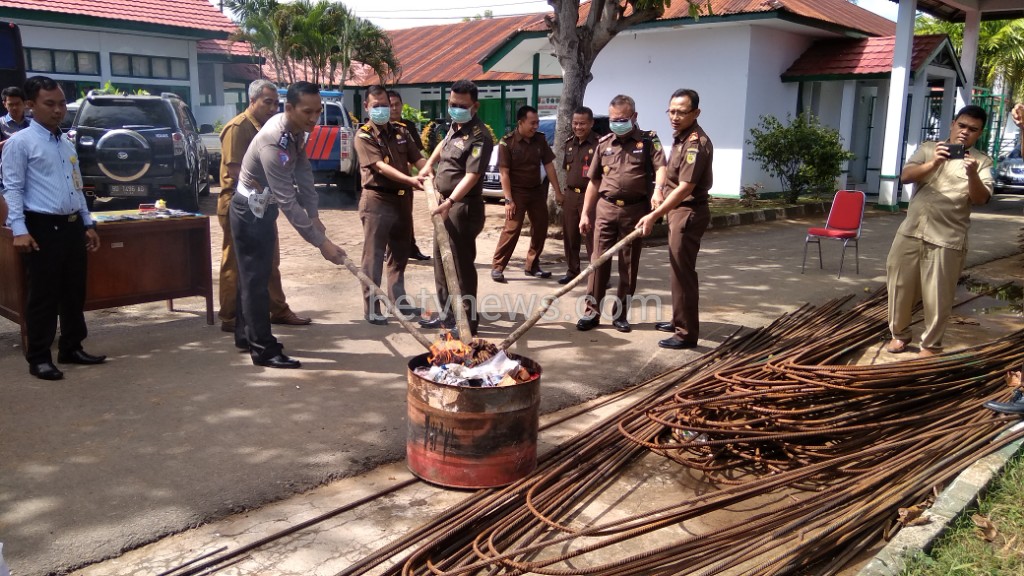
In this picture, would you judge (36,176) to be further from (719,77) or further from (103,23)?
(103,23)

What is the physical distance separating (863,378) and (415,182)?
348 centimetres

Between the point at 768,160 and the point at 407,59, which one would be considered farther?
the point at 407,59

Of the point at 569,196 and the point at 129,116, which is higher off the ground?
the point at 129,116

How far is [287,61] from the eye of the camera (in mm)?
26750

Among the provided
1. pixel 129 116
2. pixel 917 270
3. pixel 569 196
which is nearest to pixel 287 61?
pixel 129 116

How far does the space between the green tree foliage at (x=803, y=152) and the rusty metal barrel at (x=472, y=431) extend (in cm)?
1250

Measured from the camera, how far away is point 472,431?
3775mm

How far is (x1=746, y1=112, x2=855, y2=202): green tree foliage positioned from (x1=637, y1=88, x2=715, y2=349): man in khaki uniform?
9.55 m

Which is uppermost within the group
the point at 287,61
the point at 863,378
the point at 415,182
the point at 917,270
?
the point at 287,61

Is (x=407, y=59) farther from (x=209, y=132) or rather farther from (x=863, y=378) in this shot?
(x=863, y=378)

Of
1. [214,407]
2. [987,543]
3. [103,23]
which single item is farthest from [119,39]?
[987,543]

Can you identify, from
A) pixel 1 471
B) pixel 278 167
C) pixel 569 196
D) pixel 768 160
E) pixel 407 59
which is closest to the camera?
pixel 1 471

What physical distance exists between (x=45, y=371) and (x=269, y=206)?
5.77 feet

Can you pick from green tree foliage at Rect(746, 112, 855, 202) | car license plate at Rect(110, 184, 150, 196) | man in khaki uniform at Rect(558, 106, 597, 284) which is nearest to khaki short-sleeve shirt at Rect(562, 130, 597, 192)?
man in khaki uniform at Rect(558, 106, 597, 284)
